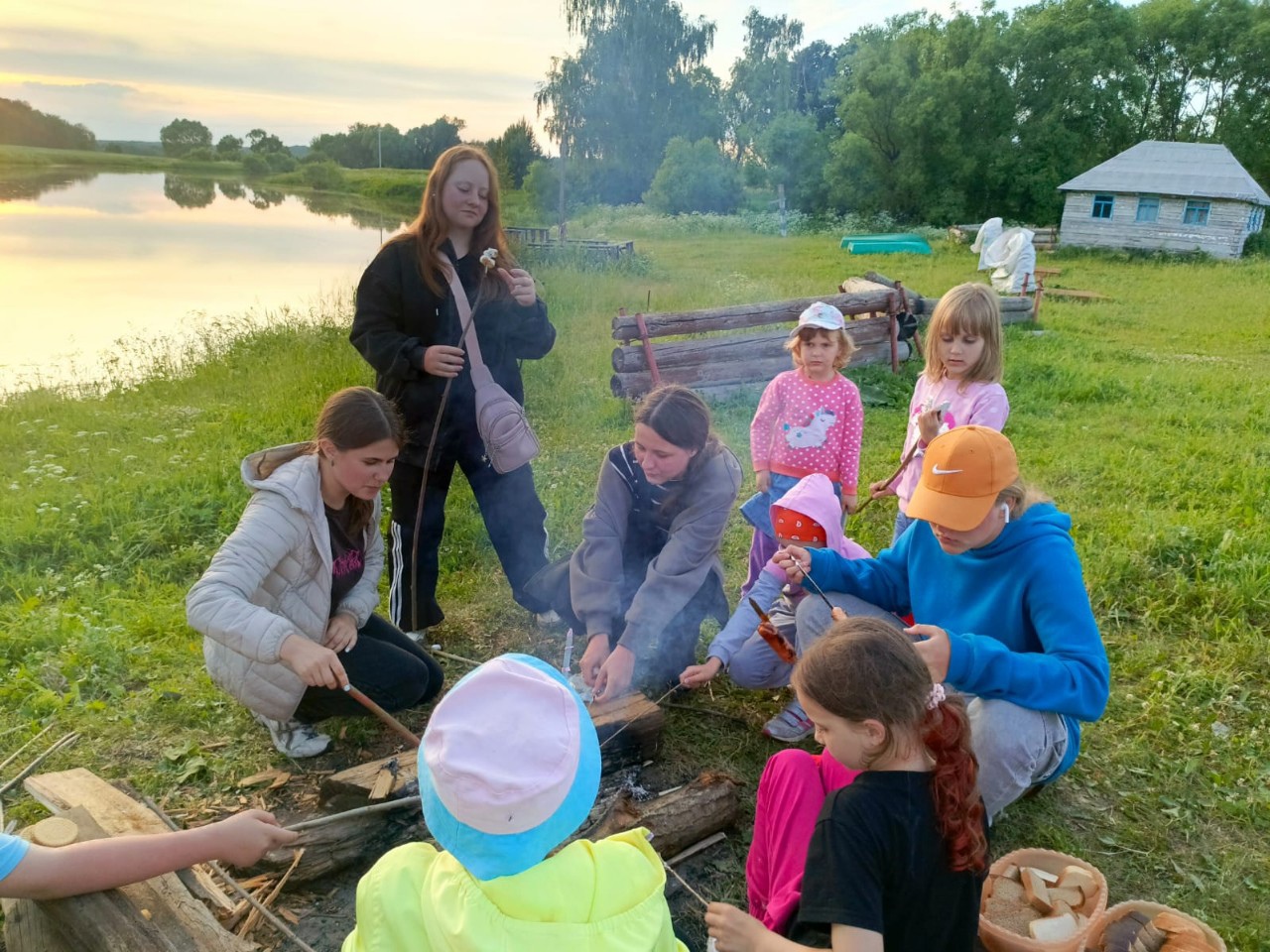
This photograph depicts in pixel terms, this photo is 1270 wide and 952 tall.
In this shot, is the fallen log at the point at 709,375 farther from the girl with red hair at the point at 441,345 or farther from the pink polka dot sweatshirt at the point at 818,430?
the girl with red hair at the point at 441,345

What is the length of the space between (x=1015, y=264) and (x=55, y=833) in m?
16.4

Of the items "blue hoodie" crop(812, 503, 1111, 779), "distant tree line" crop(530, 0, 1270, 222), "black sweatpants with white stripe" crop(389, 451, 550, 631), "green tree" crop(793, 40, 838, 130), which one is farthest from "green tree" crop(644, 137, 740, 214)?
"blue hoodie" crop(812, 503, 1111, 779)

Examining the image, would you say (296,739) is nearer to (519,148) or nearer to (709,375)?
(709,375)

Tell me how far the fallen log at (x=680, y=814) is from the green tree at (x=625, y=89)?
21.8 metres

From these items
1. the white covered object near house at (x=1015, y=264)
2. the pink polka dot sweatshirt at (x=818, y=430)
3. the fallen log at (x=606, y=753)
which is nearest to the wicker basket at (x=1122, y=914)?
the fallen log at (x=606, y=753)

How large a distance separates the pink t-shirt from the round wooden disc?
3.08 metres

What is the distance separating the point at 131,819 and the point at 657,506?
2001 mm

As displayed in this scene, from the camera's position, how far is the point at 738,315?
8.42 metres

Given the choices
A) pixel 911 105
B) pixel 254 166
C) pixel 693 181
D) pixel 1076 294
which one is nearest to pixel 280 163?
pixel 254 166

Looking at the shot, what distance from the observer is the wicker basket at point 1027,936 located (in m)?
2.09

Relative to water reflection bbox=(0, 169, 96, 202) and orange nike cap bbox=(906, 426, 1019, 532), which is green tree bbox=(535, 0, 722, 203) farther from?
orange nike cap bbox=(906, 426, 1019, 532)

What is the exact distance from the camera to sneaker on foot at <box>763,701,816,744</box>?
318cm

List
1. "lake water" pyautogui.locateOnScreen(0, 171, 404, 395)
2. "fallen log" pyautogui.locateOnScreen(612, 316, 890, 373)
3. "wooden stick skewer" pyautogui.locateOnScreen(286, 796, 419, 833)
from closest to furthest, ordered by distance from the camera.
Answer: "wooden stick skewer" pyautogui.locateOnScreen(286, 796, 419, 833) → "fallen log" pyautogui.locateOnScreen(612, 316, 890, 373) → "lake water" pyautogui.locateOnScreen(0, 171, 404, 395)

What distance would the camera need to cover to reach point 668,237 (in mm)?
23000
